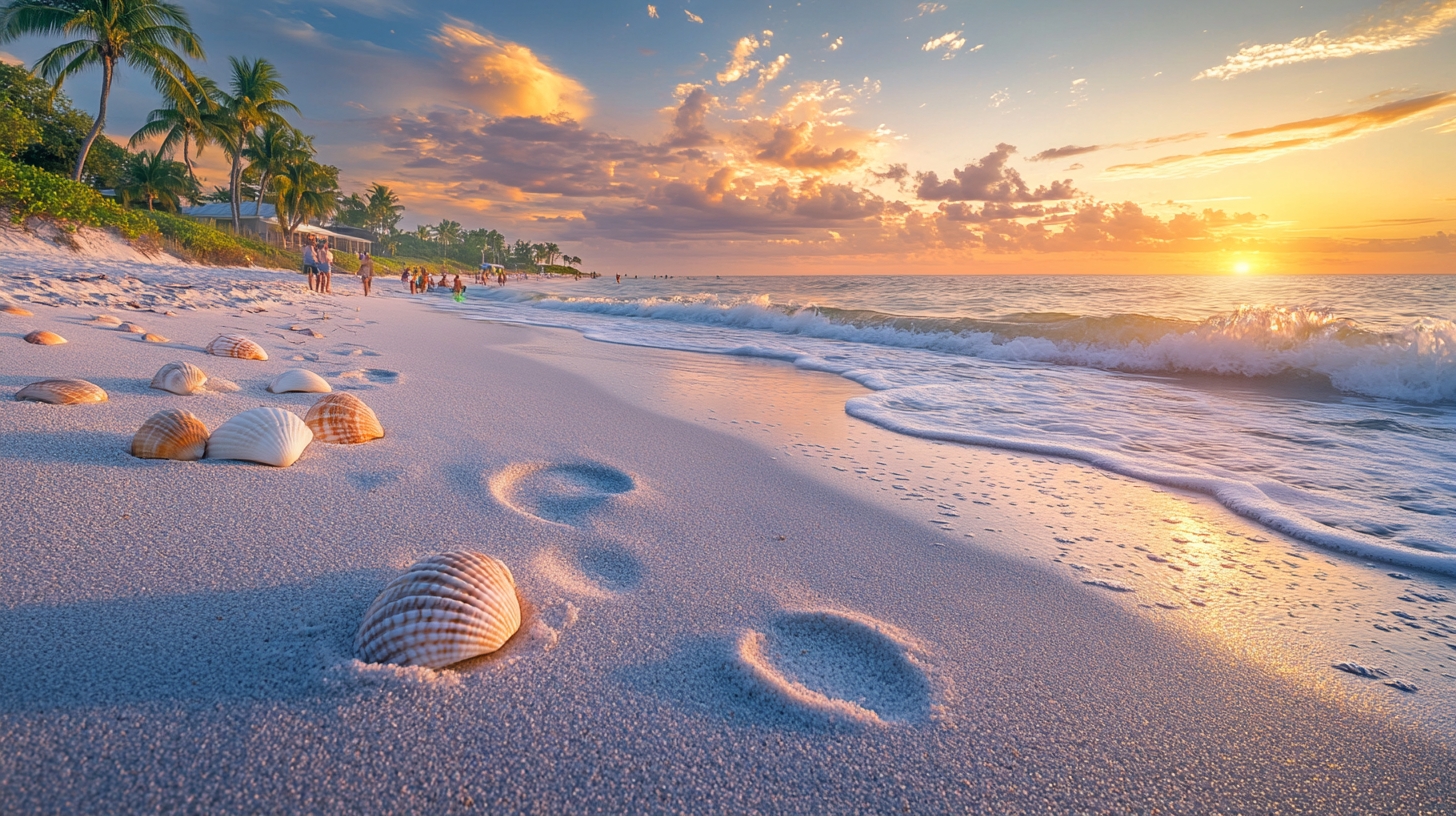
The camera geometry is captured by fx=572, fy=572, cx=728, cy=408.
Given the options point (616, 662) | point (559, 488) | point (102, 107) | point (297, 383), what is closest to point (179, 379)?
point (297, 383)

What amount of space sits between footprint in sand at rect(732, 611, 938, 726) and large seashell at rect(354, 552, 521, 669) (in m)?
0.71

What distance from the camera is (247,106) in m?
34.7

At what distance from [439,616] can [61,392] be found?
130 inches

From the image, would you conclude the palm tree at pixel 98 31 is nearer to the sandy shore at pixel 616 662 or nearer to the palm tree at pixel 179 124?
the palm tree at pixel 179 124

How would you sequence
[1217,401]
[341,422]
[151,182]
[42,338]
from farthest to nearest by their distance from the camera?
[151,182] < [1217,401] < [42,338] < [341,422]

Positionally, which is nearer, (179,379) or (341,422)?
(341,422)

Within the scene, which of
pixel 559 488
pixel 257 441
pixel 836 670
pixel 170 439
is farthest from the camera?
pixel 559 488

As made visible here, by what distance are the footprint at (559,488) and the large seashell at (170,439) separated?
1.28 meters

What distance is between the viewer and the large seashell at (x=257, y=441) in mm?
2637

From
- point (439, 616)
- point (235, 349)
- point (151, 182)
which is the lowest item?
point (439, 616)

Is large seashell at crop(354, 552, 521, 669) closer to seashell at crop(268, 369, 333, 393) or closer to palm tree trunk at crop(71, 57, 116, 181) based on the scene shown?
seashell at crop(268, 369, 333, 393)

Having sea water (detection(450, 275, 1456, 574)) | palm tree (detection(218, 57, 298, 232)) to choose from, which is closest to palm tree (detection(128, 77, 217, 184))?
palm tree (detection(218, 57, 298, 232))

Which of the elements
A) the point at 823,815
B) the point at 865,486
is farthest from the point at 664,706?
the point at 865,486

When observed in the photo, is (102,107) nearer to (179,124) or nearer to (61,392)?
(179,124)
